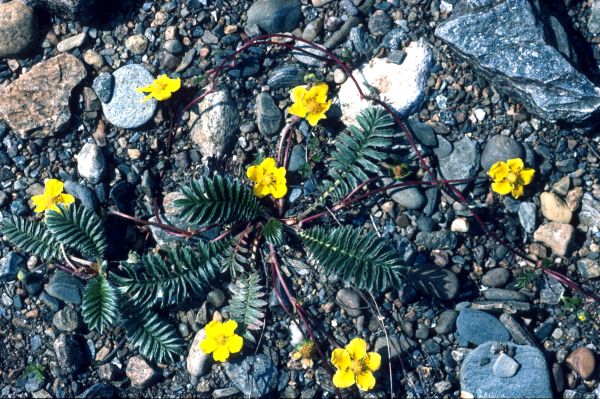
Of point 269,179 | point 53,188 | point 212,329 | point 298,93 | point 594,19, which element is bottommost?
point 212,329

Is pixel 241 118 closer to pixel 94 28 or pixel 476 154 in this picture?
pixel 94 28

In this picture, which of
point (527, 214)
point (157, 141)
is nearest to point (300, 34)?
point (157, 141)

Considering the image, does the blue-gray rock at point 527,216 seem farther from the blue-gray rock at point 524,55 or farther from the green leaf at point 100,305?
the green leaf at point 100,305

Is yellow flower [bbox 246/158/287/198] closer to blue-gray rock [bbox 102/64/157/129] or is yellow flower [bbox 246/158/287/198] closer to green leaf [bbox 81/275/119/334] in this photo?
blue-gray rock [bbox 102/64/157/129]

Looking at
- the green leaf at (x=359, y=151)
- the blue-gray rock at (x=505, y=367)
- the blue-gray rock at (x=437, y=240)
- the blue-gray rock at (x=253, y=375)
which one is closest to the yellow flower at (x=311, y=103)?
the green leaf at (x=359, y=151)

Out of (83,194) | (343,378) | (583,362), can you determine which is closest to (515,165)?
(583,362)

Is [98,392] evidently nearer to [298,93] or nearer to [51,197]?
[51,197]
